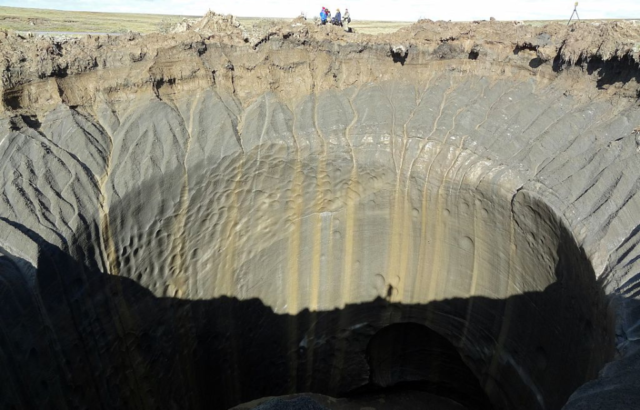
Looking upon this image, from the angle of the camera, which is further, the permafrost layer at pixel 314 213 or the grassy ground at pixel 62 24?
the grassy ground at pixel 62 24

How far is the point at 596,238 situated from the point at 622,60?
10.0ft

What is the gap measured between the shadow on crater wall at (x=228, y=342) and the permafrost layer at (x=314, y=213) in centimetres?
3

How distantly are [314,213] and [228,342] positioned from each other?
9.07ft

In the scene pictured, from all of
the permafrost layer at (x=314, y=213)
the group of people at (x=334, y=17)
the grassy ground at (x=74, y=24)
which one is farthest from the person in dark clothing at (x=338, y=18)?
the permafrost layer at (x=314, y=213)

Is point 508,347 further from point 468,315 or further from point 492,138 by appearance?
point 492,138

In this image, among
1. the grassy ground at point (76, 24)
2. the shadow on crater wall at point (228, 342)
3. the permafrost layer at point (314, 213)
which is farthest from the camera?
the grassy ground at point (76, 24)

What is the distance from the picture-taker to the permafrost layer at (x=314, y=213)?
621 centimetres

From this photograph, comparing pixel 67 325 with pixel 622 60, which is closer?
pixel 67 325

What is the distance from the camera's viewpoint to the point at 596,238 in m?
6.14

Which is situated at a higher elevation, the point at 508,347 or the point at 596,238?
the point at 596,238

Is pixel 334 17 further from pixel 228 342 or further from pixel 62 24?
pixel 62 24

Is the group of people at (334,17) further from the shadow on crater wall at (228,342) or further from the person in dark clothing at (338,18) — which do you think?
the shadow on crater wall at (228,342)

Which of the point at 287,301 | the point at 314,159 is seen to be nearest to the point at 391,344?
the point at 287,301

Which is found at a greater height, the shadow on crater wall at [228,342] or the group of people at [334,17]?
the group of people at [334,17]
